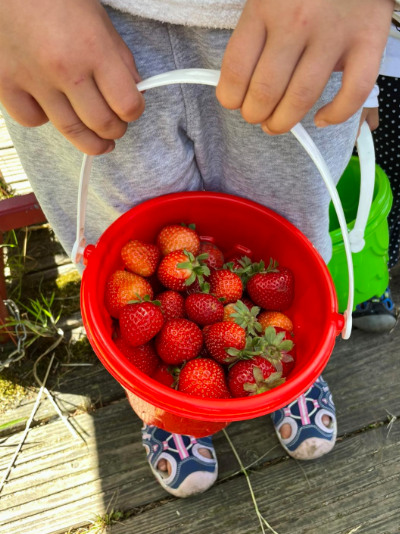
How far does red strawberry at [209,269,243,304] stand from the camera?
0.90 metres

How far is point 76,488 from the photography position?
1056 millimetres

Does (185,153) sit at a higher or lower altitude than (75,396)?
higher

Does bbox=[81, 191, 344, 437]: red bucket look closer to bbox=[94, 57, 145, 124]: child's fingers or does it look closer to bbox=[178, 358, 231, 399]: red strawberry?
bbox=[178, 358, 231, 399]: red strawberry

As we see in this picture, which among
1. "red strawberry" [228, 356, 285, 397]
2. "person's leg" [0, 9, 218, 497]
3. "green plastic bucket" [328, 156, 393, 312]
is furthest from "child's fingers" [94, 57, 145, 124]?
"green plastic bucket" [328, 156, 393, 312]

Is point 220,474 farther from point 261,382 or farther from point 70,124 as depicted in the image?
point 70,124

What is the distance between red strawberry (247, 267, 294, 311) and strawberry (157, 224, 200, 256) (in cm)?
13

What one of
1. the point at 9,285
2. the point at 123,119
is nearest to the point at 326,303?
the point at 123,119

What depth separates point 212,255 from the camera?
0.94 m

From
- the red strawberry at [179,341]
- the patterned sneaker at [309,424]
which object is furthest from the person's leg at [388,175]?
the red strawberry at [179,341]

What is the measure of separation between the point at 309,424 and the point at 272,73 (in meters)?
0.83

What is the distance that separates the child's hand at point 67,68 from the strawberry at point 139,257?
0.31 metres

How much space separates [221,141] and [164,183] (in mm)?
119

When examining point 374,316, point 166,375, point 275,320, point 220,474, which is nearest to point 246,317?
point 275,320

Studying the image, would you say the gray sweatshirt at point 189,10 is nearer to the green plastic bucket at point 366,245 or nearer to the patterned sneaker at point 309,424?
the green plastic bucket at point 366,245
